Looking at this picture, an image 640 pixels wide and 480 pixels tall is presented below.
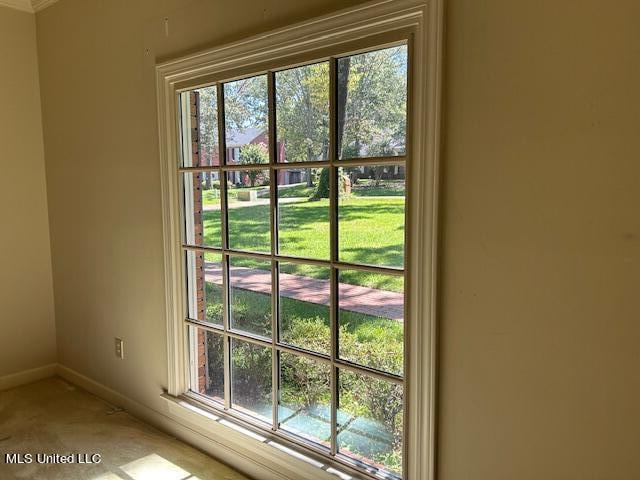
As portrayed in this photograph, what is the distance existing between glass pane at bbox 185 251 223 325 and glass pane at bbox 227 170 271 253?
7.1 inches

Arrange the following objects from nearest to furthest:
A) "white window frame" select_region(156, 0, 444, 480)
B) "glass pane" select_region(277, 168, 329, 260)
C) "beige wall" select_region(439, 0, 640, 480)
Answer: "beige wall" select_region(439, 0, 640, 480) → "white window frame" select_region(156, 0, 444, 480) → "glass pane" select_region(277, 168, 329, 260)

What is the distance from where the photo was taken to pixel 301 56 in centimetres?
166

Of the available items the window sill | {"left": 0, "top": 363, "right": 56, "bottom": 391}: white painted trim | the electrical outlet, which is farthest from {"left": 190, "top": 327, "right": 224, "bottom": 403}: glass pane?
{"left": 0, "top": 363, "right": 56, "bottom": 391}: white painted trim

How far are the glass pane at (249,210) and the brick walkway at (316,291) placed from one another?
0.39ft

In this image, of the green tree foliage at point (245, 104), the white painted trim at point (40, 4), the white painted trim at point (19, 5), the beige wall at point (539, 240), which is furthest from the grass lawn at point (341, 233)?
the white painted trim at point (19, 5)

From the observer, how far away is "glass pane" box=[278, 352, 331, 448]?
1.76 meters

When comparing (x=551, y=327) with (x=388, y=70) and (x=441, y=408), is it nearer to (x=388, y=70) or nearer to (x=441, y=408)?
(x=441, y=408)

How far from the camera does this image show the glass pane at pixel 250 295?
192 cm

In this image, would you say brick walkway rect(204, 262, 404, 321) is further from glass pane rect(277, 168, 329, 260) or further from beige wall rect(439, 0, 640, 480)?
beige wall rect(439, 0, 640, 480)

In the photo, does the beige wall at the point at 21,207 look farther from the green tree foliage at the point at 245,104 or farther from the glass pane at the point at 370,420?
the glass pane at the point at 370,420

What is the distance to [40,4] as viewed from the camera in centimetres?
278

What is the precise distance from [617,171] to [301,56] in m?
1.09

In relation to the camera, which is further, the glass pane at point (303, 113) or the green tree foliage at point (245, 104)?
the green tree foliage at point (245, 104)

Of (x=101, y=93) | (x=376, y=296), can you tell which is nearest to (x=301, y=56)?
(x=376, y=296)
